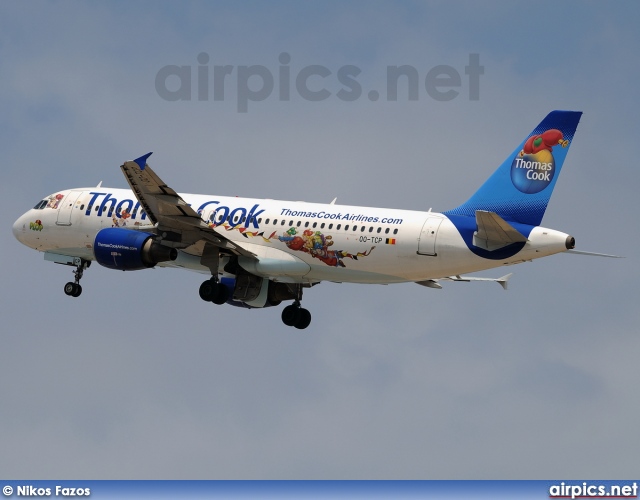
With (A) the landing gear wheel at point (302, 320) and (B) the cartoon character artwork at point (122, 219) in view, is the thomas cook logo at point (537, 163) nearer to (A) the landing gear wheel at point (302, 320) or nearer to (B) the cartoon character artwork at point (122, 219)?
(A) the landing gear wheel at point (302, 320)

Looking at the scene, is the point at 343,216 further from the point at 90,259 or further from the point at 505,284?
the point at 90,259

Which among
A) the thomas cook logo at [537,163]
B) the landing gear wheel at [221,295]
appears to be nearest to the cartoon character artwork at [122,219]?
the landing gear wheel at [221,295]

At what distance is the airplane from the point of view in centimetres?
6469

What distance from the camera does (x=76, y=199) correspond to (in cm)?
7325

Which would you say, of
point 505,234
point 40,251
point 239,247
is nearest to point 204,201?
point 239,247

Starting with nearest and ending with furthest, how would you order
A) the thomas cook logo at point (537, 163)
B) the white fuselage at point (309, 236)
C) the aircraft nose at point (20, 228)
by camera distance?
the thomas cook logo at point (537, 163)
the white fuselage at point (309, 236)
the aircraft nose at point (20, 228)

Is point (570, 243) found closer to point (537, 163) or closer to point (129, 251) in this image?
point (537, 163)

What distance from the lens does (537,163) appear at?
65.0 metres

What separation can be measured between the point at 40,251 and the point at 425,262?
18538 mm

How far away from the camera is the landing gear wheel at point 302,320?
72875mm

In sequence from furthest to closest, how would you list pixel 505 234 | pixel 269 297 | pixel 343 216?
1. pixel 269 297
2. pixel 343 216
3. pixel 505 234

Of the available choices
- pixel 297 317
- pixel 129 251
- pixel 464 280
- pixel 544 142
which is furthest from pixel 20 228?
pixel 544 142

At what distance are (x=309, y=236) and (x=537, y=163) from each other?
9.39 metres

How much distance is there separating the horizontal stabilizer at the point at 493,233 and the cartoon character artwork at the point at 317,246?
4.88 m
